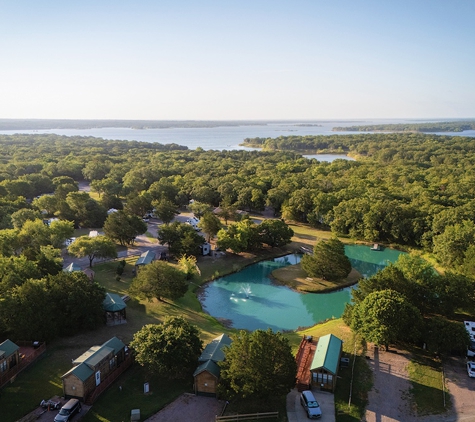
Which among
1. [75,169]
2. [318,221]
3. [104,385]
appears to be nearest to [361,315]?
[104,385]

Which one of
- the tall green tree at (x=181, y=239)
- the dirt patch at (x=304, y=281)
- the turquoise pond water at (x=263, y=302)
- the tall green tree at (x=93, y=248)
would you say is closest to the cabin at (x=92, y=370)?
the turquoise pond water at (x=263, y=302)

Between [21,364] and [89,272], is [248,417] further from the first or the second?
[89,272]

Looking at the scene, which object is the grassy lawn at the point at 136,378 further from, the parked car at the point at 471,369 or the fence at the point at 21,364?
the parked car at the point at 471,369

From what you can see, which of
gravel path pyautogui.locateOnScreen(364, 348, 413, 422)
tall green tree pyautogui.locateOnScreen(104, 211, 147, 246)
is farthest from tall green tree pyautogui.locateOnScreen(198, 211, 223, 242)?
gravel path pyautogui.locateOnScreen(364, 348, 413, 422)

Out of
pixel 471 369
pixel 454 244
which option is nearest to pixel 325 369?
pixel 471 369

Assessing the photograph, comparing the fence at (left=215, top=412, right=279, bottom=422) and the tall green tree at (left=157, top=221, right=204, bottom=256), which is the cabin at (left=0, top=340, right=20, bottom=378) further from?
the tall green tree at (left=157, top=221, right=204, bottom=256)
